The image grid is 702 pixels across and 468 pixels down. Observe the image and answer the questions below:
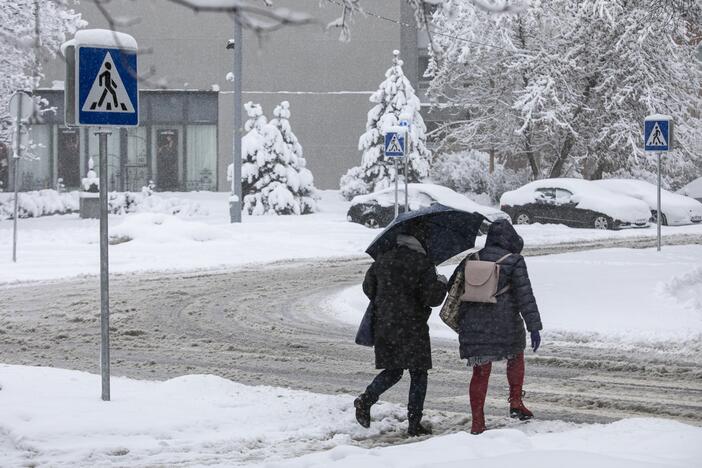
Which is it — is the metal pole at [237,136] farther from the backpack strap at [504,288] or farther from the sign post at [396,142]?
the backpack strap at [504,288]

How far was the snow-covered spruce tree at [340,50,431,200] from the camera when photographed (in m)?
40.8

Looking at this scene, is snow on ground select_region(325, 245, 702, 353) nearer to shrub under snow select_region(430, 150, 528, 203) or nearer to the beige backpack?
the beige backpack

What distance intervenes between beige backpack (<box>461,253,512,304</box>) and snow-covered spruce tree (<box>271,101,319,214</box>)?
2974cm

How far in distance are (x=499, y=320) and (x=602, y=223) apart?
994 inches

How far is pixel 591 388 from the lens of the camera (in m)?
10.1

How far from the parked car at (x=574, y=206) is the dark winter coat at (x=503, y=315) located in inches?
982

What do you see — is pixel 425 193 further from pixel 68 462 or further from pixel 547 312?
pixel 68 462

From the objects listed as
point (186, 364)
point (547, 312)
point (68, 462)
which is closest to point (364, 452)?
point (68, 462)

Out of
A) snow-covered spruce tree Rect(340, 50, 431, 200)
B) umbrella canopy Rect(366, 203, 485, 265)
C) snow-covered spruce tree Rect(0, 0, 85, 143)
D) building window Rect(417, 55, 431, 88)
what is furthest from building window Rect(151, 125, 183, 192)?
umbrella canopy Rect(366, 203, 485, 265)

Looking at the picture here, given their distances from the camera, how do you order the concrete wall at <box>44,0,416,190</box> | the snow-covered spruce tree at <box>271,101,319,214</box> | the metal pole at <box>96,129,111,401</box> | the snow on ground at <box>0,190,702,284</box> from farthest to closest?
the concrete wall at <box>44,0,416,190</box>
the snow-covered spruce tree at <box>271,101,319,214</box>
the snow on ground at <box>0,190,702,284</box>
the metal pole at <box>96,129,111,401</box>

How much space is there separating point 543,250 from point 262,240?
6.16 metres

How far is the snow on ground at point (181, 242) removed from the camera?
21.8m

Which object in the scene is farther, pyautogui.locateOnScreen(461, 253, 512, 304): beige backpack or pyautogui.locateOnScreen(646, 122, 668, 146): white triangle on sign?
pyautogui.locateOnScreen(646, 122, 668, 146): white triangle on sign

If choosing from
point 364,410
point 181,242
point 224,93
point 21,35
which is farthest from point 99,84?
point 224,93
